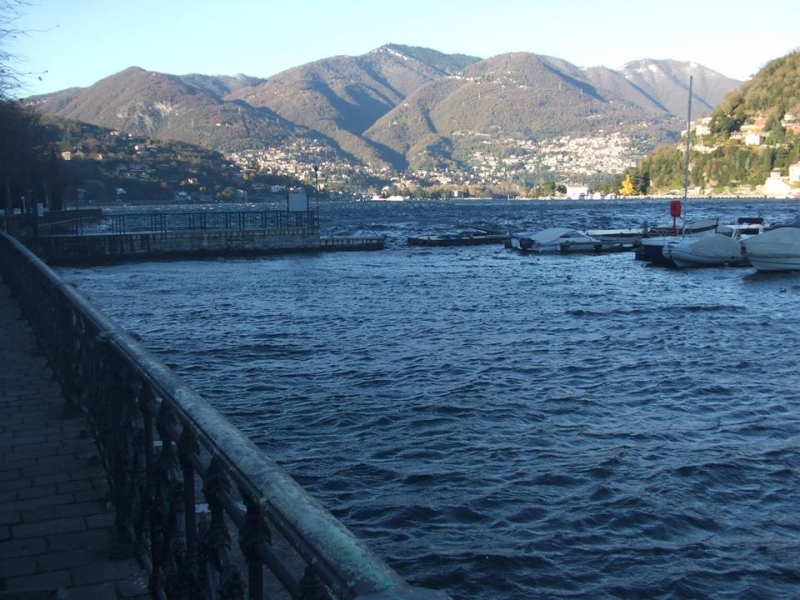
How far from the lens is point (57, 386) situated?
7637 mm

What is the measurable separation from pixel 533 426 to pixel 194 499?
31.5ft

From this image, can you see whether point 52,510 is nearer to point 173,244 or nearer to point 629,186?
point 173,244

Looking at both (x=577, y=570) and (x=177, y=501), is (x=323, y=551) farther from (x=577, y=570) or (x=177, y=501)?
(x=577, y=570)

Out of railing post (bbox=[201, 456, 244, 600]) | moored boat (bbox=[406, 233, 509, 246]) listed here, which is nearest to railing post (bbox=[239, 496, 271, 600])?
railing post (bbox=[201, 456, 244, 600])

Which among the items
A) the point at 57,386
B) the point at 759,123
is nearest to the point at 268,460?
the point at 57,386

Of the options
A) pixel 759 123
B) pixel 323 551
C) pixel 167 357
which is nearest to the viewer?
pixel 323 551

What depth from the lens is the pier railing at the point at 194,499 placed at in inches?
70.3

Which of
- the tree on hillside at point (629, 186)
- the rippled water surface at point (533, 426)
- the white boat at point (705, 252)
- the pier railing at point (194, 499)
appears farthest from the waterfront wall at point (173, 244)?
the tree on hillside at point (629, 186)

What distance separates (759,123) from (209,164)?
11912 centimetres

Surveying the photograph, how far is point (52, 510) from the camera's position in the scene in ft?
15.5

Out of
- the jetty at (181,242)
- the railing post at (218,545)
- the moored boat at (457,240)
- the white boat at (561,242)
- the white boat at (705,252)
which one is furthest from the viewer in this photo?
the moored boat at (457,240)

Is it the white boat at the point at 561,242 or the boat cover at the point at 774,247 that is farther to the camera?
the white boat at the point at 561,242

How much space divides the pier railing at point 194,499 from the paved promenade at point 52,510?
0.15m

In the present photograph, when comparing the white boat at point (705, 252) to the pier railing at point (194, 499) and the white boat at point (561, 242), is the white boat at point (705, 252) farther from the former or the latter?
the pier railing at point (194, 499)
